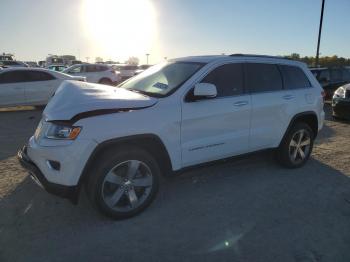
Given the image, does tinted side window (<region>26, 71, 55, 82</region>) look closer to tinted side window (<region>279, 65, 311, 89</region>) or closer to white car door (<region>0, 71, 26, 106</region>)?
white car door (<region>0, 71, 26, 106</region>)

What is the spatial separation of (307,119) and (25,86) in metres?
8.96

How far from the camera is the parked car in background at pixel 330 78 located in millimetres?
13751

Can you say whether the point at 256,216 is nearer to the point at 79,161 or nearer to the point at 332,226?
the point at 332,226

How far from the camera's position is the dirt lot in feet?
10.7

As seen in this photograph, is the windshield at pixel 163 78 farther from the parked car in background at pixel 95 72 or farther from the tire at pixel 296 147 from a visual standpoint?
the parked car in background at pixel 95 72

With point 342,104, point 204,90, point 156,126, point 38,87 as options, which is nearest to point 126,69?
point 38,87

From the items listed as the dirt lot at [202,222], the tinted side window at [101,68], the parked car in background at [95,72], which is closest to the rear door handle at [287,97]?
the dirt lot at [202,222]

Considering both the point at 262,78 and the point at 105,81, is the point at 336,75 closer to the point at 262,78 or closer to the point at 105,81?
the point at 262,78

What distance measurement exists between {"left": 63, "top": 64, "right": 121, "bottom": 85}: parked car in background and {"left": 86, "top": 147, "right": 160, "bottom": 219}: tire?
14.7 m

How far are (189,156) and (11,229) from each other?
6.82 feet

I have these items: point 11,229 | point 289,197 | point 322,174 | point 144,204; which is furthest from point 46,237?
point 322,174

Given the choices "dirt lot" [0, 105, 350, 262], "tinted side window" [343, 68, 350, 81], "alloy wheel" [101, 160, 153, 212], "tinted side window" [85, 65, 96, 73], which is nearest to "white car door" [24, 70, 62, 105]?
"dirt lot" [0, 105, 350, 262]

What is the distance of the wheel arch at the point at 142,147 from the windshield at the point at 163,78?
0.60m

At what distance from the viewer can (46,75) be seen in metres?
11.7
